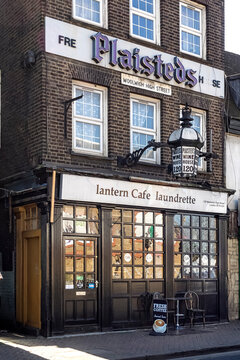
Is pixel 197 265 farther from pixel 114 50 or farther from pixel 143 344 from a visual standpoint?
pixel 114 50

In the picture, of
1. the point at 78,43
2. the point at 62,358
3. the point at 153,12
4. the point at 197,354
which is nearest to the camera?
the point at 62,358

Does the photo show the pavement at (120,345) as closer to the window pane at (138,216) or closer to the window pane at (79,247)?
the window pane at (79,247)

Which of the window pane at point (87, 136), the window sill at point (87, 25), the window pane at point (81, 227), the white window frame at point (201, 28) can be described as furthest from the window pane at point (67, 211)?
the white window frame at point (201, 28)

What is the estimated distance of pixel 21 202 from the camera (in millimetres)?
14516

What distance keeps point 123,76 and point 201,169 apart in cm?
361

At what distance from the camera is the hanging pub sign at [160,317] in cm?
1395

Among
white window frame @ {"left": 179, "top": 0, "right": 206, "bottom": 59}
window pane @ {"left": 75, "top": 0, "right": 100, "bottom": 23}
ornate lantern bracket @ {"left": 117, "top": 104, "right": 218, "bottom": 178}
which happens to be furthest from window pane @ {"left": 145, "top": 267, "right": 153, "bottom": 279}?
window pane @ {"left": 75, "top": 0, "right": 100, "bottom": 23}

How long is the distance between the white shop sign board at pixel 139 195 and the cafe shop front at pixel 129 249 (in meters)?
0.02

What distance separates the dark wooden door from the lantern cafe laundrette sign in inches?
168

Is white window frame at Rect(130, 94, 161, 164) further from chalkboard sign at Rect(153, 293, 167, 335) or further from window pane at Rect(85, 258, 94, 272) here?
chalkboard sign at Rect(153, 293, 167, 335)

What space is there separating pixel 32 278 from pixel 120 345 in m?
3.04

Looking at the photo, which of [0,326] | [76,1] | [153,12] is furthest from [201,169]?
[0,326]

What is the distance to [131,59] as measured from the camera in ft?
50.6

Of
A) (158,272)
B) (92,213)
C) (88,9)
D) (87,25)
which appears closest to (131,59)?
(87,25)
